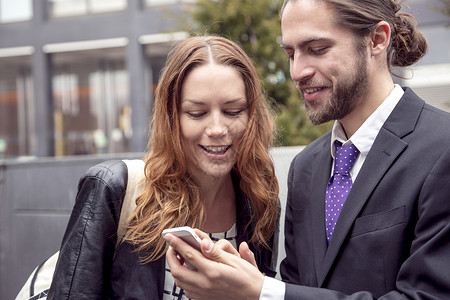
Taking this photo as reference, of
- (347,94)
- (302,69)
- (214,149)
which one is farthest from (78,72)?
(347,94)

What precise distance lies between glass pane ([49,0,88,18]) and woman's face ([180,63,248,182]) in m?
15.1

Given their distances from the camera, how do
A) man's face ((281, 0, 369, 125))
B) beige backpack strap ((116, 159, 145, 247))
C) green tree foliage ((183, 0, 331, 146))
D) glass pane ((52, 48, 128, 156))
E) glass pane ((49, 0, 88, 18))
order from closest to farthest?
man's face ((281, 0, 369, 125)) < beige backpack strap ((116, 159, 145, 247)) < green tree foliage ((183, 0, 331, 146)) < glass pane ((49, 0, 88, 18)) < glass pane ((52, 48, 128, 156))

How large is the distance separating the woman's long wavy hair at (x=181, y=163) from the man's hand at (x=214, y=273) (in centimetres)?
45

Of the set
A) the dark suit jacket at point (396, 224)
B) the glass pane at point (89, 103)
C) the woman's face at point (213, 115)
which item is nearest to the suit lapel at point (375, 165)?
the dark suit jacket at point (396, 224)

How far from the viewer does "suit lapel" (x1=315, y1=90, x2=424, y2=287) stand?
2.05m

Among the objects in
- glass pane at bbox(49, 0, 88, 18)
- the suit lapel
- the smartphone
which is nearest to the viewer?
the smartphone

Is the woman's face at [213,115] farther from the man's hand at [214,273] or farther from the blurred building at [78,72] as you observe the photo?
the blurred building at [78,72]

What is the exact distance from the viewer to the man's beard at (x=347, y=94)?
2160 mm

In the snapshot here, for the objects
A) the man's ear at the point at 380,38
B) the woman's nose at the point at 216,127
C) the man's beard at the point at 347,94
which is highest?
the man's ear at the point at 380,38

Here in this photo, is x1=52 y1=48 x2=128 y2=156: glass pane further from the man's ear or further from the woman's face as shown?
the man's ear

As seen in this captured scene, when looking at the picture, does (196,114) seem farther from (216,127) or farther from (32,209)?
(32,209)

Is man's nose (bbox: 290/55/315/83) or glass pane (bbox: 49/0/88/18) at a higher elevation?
glass pane (bbox: 49/0/88/18)

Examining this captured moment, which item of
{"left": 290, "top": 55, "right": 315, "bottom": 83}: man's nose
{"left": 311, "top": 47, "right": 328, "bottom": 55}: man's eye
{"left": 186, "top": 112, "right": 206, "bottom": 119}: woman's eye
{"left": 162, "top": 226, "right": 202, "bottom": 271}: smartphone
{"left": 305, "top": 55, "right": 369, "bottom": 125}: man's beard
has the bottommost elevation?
Result: {"left": 162, "top": 226, "right": 202, "bottom": 271}: smartphone

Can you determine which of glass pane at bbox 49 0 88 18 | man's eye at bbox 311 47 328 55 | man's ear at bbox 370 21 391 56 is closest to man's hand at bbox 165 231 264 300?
man's eye at bbox 311 47 328 55
